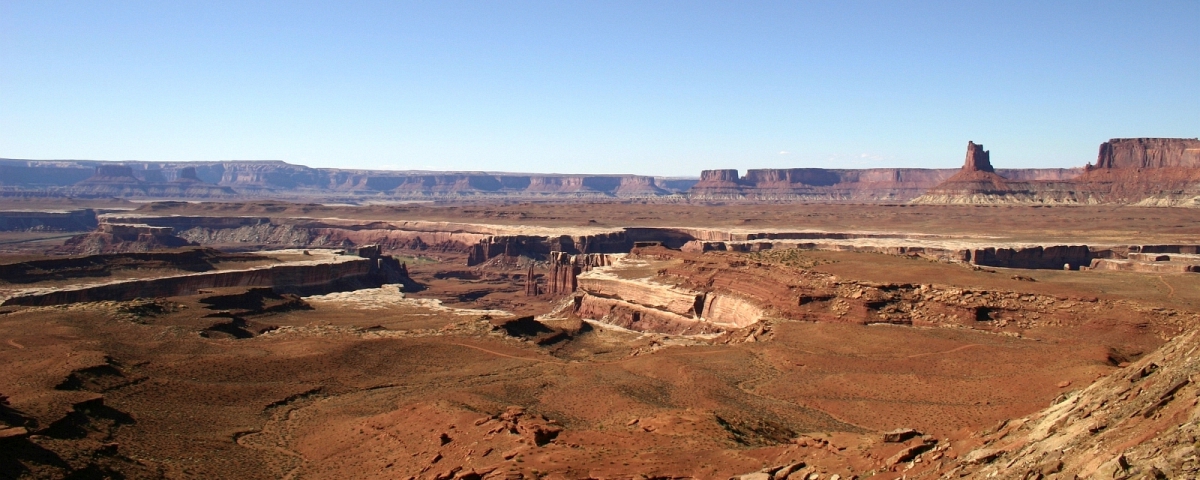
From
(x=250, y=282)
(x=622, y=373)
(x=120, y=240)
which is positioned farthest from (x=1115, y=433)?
(x=120, y=240)

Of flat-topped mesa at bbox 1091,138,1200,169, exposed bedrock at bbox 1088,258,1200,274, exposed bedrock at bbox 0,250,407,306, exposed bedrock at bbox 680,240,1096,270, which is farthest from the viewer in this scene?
flat-topped mesa at bbox 1091,138,1200,169

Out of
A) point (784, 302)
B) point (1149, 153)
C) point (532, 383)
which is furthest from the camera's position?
→ point (1149, 153)

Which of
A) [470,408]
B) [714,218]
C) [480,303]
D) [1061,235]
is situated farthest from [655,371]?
[714,218]

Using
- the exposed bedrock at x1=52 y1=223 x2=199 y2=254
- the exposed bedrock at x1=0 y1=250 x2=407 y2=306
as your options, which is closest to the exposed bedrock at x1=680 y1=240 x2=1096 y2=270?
the exposed bedrock at x1=0 y1=250 x2=407 y2=306

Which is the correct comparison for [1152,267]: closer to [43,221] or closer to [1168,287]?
[1168,287]

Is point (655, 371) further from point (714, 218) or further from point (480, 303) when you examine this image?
point (714, 218)

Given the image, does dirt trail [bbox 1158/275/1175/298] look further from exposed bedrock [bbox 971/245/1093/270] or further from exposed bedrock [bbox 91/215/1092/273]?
exposed bedrock [bbox 971/245/1093/270]

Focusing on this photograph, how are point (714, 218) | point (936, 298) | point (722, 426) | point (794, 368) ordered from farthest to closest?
point (714, 218), point (936, 298), point (794, 368), point (722, 426)
